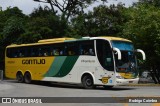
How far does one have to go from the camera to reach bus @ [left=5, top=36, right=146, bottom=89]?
26.4 meters

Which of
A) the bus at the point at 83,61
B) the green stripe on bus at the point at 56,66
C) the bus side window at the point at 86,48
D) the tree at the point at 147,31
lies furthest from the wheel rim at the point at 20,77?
the tree at the point at 147,31

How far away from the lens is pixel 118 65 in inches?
1033

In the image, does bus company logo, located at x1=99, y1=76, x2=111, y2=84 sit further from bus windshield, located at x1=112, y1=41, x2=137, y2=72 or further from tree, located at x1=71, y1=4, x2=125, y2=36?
tree, located at x1=71, y1=4, x2=125, y2=36

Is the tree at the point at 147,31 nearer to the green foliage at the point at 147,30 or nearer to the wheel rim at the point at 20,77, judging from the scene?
the green foliage at the point at 147,30

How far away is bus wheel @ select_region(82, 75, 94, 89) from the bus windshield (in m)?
2.38

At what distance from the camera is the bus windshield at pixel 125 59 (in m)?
26.4

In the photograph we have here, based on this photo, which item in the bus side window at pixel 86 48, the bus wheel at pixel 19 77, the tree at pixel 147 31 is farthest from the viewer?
the tree at pixel 147 31

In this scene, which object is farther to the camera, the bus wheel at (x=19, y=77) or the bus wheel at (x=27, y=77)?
the bus wheel at (x=19, y=77)

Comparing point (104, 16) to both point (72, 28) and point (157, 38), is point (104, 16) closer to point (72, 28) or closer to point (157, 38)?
point (72, 28)

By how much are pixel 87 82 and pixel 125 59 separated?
309cm

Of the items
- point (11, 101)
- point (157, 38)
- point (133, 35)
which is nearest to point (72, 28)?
point (133, 35)

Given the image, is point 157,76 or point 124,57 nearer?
point 124,57

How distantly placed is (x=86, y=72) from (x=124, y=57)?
9.39ft

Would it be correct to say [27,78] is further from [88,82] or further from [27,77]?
[88,82]
